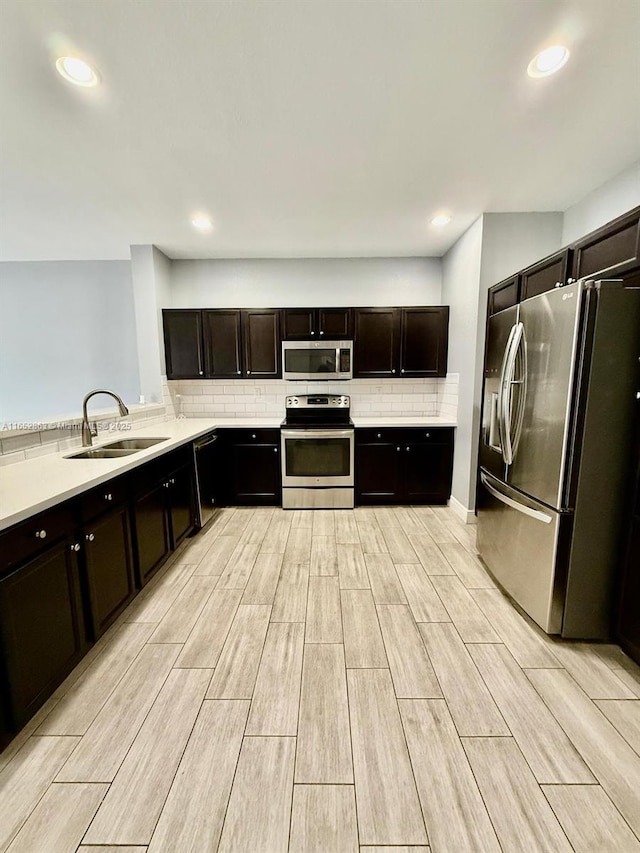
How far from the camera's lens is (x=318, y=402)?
3939 mm

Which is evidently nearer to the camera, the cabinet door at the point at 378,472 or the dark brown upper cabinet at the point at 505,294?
the dark brown upper cabinet at the point at 505,294

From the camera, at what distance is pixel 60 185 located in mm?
2389

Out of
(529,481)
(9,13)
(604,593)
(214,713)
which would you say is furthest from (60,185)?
(604,593)

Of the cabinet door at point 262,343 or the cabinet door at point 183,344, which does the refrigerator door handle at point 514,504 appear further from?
the cabinet door at point 183,344

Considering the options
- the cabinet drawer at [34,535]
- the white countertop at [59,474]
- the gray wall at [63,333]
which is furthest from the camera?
the gray wall at [63,333]

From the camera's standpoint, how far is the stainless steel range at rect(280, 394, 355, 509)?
11.5 ft

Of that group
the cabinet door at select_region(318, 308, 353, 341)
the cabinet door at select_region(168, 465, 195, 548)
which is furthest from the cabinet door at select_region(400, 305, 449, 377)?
the cabinet door at select_region(168, 465, 195, 548)

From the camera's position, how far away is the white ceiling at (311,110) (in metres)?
1.28

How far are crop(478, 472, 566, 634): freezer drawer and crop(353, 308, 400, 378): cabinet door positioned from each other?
176cm

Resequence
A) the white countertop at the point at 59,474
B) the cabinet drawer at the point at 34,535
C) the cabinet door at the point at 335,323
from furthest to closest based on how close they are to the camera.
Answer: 1. the cabinet door at the point at 335,323
2. the white countertop at the point at 59,474
3. the cabinet drawer at the point at 34,535

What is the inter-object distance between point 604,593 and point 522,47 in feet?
8.38

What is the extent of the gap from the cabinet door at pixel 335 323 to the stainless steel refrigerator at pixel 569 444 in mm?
1875

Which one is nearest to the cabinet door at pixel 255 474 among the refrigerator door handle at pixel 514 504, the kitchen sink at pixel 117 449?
the kitchen sink at pixel 117 449

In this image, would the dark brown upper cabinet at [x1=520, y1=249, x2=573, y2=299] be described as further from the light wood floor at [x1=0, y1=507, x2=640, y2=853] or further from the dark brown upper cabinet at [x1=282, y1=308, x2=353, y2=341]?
the light wood floor at [x1=0, y1=507, x2=640, y2=853]
